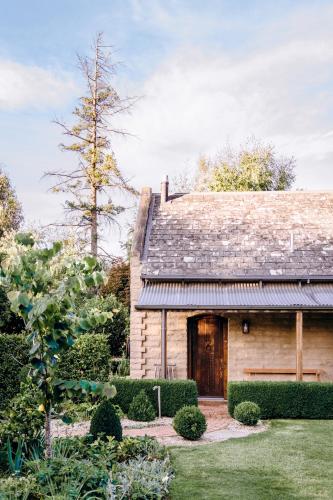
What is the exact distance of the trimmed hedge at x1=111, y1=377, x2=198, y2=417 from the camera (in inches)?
525

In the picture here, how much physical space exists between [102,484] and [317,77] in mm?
13213

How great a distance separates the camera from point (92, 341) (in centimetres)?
1587

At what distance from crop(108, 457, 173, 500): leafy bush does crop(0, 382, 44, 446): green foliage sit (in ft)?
5.02

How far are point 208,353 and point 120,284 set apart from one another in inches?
369

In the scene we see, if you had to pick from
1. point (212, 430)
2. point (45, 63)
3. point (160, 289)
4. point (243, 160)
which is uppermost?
point (243, 160)

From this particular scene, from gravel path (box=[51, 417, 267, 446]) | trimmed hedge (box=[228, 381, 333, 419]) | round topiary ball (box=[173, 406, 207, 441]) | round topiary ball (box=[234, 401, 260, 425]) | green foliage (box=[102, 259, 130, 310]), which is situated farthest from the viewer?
green foliage (box=[102, 259, 130, 310])

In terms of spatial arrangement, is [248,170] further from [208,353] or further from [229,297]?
[229,297]

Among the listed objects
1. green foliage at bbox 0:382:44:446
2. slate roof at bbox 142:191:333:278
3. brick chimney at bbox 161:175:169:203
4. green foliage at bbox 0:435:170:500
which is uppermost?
brick chimney at bbox 161:175:169:203

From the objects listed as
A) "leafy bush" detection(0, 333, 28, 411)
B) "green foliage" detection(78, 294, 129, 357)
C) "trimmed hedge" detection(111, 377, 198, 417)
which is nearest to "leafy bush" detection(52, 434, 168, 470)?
"trimmed hedge" detection(111, 377, 198, 417)

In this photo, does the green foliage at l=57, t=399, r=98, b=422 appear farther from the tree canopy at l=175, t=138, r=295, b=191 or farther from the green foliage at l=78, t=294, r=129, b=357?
the tree canopy at l=175, t=138, r=295, b=191

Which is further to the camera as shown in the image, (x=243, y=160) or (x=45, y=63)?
(x=243, y=160)

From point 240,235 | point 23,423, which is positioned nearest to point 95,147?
point 240,235

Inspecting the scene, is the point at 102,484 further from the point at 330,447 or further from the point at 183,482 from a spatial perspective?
the point at 330,447

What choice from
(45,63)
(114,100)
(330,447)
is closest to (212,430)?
(330,447)
